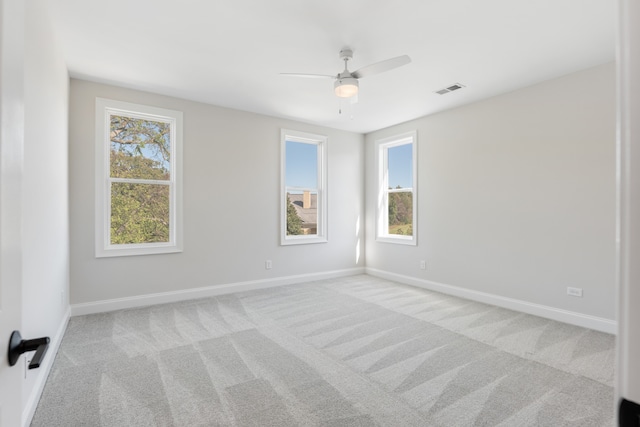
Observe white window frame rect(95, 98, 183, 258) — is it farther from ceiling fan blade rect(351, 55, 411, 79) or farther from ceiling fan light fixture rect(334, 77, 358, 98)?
ceiling fan blade rect(351, 55, 411, 79)

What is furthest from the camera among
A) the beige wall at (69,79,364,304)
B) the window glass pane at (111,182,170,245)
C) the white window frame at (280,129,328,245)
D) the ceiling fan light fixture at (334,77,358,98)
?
the white window frame at (280,129,328,245)

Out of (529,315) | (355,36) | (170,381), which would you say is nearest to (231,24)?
(355,36)

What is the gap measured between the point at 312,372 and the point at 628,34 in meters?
2.47

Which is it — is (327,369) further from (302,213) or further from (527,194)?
(302,213)

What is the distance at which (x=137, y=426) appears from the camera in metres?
1.78

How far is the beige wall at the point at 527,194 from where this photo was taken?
3188 mm

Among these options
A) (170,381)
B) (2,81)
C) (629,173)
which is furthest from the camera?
(170,381)

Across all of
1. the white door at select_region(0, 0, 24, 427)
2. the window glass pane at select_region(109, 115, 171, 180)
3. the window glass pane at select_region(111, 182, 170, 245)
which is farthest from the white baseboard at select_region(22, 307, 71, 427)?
the window glass pane at select_region(109, 115, 171, 180)

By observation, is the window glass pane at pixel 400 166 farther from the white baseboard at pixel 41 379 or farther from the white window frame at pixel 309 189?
the white baseboard at pixel 41 379

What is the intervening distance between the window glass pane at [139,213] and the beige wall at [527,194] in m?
3.74

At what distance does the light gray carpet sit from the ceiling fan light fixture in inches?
90.2

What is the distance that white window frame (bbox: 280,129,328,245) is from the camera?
5.07 meters

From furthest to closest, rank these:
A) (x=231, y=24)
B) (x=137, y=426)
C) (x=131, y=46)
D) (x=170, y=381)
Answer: (x=131, y=46), (x=231, y=24), (x=170, y=381), (x=137, y=426)

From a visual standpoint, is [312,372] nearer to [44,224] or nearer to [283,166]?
[44,224]
